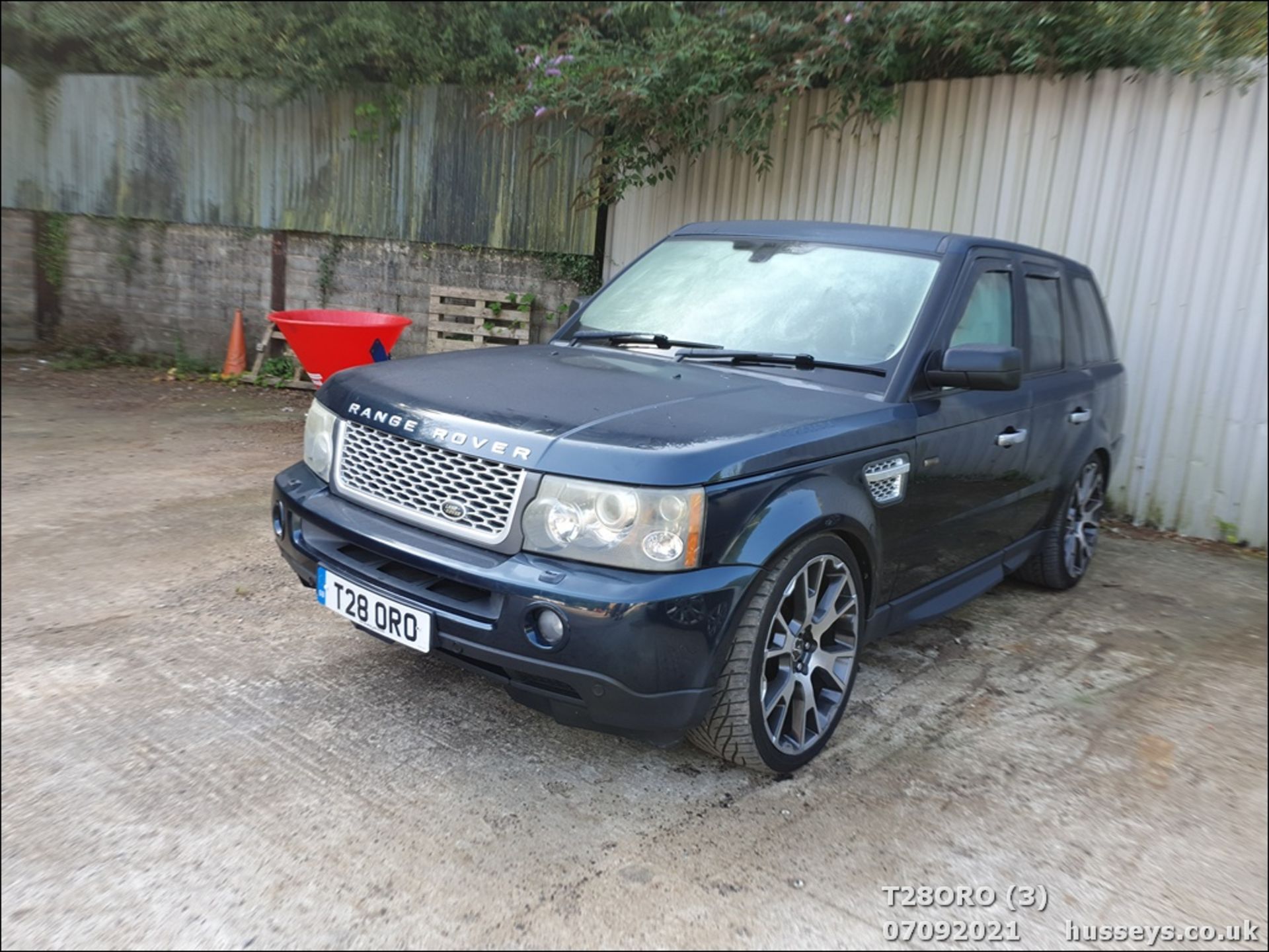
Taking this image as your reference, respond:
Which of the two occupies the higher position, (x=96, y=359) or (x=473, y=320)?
(x=473, y=320)

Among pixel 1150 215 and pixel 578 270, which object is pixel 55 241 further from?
pixel 1150 215

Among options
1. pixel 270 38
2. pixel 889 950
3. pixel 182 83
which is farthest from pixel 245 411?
pixel 889 950

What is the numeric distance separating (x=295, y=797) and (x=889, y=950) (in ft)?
5.35

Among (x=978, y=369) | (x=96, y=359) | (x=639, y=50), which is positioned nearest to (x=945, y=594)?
A: (x=978, y=369)

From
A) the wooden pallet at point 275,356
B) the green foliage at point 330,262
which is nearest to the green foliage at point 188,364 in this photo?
the wooden pallet at point 275,356

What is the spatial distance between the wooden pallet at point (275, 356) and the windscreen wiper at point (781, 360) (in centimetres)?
590

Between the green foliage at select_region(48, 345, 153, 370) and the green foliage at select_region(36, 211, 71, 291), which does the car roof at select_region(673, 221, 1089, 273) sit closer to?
the green foliage at select_region(48, 345, 153, 370)

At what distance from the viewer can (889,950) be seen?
2.41 meters

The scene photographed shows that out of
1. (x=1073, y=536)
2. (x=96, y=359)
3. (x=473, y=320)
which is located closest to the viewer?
(x=1073, y=536)

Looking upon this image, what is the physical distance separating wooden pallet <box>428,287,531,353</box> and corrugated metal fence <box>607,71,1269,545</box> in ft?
11.5

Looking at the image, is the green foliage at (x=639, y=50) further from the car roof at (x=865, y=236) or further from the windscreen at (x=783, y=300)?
the car roof at (x=865, y=236)

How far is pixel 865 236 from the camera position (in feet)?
13.4

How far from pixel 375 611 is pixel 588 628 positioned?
2.43 ft

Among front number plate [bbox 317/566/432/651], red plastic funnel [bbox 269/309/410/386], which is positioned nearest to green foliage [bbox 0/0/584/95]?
red plastic funnel [bbox 269/309/410/386]
